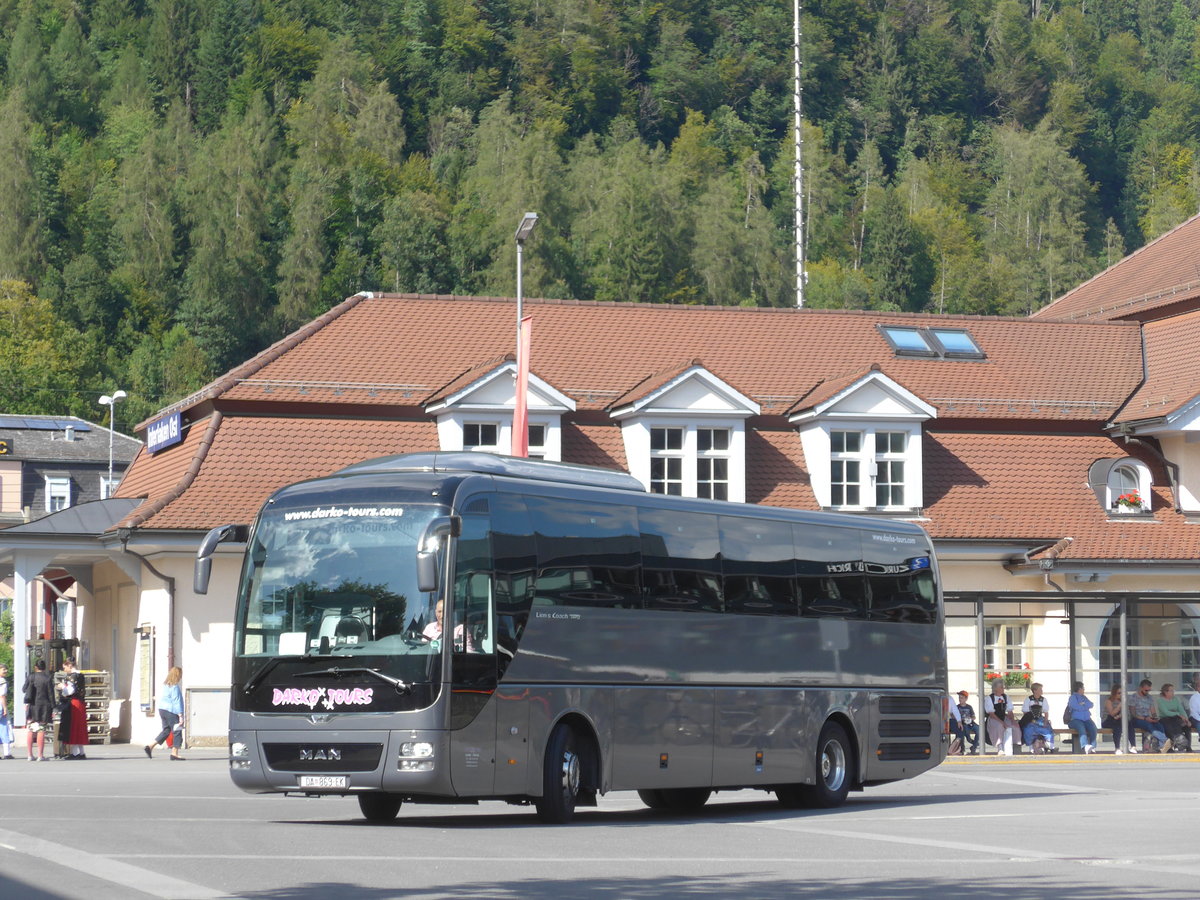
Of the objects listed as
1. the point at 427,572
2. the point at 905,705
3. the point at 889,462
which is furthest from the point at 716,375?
the point at 427,572

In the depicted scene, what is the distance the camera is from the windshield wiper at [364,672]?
17.4 meters

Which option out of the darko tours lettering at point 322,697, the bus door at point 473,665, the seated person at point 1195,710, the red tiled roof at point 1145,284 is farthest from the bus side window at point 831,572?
the red tiled roof at point 1145,284

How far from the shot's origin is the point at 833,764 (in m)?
22.2

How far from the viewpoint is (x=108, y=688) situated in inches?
1497

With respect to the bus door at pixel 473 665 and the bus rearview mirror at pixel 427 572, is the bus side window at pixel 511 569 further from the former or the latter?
the bus rearview mirror at pixel 427 572

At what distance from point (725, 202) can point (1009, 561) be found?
87.1 m

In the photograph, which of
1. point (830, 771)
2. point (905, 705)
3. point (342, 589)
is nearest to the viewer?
point (342, 589)

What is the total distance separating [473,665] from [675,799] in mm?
4932

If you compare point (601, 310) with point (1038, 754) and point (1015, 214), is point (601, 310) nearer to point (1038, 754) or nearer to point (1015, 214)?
point (1038, 754)

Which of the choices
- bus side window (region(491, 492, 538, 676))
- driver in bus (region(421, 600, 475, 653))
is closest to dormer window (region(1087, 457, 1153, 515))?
bus side window (region(491, 492, 538, 676))

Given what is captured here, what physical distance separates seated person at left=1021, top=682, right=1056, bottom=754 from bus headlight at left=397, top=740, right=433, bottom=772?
18013 mm

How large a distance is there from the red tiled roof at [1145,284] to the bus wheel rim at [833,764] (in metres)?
22.6

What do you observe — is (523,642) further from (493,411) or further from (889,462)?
(889,462)

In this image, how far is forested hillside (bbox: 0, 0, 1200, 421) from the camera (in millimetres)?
117312
